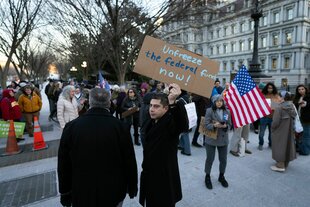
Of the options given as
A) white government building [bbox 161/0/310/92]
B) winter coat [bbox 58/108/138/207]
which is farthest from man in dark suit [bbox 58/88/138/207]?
white government building [bbox 161/0/310/92]

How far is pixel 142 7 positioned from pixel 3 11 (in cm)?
723

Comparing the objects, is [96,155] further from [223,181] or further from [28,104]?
[28,104]

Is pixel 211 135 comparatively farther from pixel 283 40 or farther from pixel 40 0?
pixel 283 40

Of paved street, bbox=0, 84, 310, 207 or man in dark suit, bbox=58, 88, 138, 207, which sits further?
paved street, bbox=0, 84, 310, 207

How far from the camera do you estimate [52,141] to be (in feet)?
22.1

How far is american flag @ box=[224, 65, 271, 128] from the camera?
4016 mm

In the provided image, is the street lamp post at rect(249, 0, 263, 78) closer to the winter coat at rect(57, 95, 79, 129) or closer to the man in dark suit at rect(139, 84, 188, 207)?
the winter coat at rect(57, 95, 79, 129)

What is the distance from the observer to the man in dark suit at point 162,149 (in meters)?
2.21

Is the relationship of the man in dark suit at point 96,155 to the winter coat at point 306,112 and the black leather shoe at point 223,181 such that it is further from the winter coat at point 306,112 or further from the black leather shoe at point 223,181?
the winter coat at point 306,112

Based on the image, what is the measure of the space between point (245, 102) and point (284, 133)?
121 cm

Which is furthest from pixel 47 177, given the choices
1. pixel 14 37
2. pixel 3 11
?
pixel 3 11

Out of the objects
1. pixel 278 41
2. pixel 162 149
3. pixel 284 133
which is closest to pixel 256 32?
pixel 284 133

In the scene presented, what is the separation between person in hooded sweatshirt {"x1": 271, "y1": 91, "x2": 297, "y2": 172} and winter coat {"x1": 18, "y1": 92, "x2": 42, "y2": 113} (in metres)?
7.32

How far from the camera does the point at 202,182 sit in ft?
12.9
